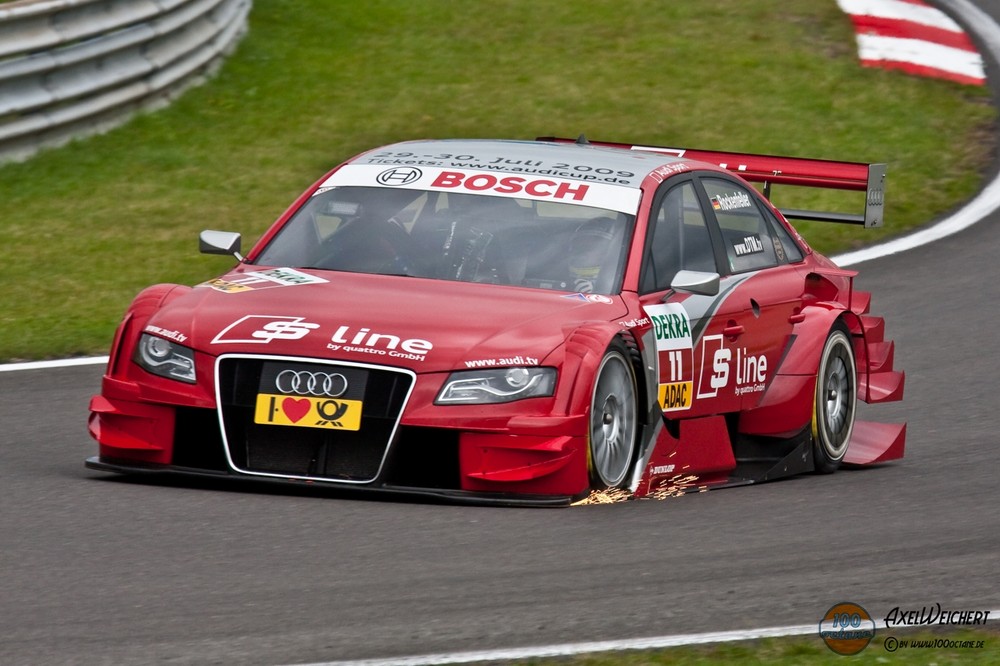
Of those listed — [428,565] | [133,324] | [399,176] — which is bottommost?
[428,565]

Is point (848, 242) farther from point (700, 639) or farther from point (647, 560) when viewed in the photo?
point (700, 639)

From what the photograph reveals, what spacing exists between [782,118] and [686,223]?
8388 mm

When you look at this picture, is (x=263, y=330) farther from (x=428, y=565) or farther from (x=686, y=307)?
(x=686, y=307)

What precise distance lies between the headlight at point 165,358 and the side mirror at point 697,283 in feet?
6.20

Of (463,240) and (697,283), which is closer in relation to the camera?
(697,283)

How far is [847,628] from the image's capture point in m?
5.00

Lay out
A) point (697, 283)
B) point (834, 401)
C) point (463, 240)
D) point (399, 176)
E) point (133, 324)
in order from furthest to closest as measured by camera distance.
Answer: point (834, 401) → point (399, 176) → point (463, 240) → point (697, 283) → point (133, 324)

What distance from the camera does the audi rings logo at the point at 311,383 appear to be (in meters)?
6.39

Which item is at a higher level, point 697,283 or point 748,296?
point 697,283

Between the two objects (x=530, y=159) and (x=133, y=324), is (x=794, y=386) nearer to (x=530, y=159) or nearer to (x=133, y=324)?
(x=530, y=159)

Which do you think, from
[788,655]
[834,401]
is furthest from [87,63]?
[788,655]

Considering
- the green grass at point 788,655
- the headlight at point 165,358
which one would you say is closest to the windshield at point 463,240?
the headlight at point 165,358

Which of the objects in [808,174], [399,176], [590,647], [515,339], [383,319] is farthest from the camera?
[808,174]

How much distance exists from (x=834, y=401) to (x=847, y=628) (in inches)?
142
